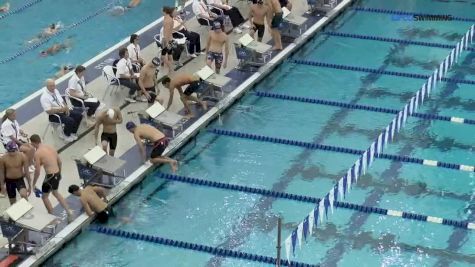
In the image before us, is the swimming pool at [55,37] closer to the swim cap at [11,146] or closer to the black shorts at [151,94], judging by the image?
the black shorts at [151,94]

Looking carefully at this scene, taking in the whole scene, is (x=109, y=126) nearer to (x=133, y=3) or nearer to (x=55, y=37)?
(x=55, y=37)

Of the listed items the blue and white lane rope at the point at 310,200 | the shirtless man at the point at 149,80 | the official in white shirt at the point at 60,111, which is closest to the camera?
the blue and white lane rope at the point at 310,200

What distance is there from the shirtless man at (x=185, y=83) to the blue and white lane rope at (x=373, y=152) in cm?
255

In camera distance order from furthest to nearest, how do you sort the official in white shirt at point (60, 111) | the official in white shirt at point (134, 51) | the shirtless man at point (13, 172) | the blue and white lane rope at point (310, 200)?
the official in white shirt at point (134, 51) < the official in white shirt at point (60, 111) < the blue and white lane rope at point (310, 200) < the shirtless man at point (13, 172)

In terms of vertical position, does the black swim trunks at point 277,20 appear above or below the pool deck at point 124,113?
above

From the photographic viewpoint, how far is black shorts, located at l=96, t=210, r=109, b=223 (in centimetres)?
1141

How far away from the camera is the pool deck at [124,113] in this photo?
37.3 feet

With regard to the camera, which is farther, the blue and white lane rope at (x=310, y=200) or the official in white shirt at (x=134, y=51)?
the official in white shirt at (x=134, y=51)

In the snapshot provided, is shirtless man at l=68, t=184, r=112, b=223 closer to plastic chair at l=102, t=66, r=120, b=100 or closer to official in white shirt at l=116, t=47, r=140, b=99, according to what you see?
official in white shirt at l=116, t=47, r=140, b=99

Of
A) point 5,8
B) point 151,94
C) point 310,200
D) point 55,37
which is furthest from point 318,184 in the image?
point 5,8

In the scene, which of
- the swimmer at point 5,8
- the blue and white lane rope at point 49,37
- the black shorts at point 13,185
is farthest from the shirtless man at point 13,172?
the swimmer at point 5,8

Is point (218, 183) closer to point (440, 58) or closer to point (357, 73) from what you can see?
point (357, 73)

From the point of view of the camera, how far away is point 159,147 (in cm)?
1230

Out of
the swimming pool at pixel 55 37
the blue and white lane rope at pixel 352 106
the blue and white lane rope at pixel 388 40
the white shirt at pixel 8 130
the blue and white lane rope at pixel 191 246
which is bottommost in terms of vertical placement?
the blue and white lane rope at pixel 191 246
